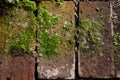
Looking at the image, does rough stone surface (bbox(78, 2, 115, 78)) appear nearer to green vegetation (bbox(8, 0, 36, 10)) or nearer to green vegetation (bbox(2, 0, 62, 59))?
green vegetation (bbox(2, 0, 62, 59))

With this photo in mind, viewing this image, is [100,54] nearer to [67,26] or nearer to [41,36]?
[67,26]

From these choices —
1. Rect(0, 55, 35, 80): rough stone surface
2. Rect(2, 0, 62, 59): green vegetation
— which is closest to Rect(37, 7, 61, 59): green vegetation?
Rect(2, 0, 62, 59): green vegetation

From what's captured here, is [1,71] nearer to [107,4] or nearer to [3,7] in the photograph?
[3,7]

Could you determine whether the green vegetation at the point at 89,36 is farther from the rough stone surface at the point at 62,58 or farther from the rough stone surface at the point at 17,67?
the rough stone surface at the point at 17,67

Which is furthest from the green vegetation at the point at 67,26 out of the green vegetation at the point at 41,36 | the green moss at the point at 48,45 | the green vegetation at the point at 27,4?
the green vegetation at the point at 27,4

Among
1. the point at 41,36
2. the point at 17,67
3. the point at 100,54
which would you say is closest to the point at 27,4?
the point at 41,36

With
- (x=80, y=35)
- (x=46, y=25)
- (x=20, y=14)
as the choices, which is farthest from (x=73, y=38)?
(x=20, y=14)
